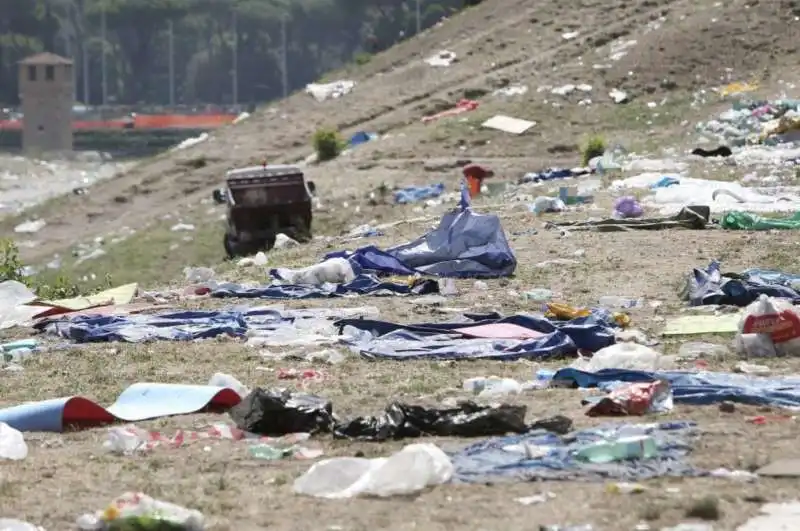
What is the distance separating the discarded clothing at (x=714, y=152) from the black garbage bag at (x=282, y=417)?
13.9 metres

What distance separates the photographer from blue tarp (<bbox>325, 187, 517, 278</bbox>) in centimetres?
1197

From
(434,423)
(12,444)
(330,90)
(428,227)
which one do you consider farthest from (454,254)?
(330,90)

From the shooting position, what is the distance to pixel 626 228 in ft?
46.6

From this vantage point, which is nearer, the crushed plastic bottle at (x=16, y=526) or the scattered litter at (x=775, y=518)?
the scattered litter at (x=775, y=518)

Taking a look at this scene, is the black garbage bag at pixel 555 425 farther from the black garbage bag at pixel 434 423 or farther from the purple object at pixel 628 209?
the purple object at pixel 628 209

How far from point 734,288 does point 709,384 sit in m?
2.85

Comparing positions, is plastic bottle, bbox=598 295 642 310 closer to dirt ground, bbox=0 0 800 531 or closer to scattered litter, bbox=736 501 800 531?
dirt ground, bbox=0 0 800 531

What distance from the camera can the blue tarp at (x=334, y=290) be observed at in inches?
441

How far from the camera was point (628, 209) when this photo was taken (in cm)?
1514

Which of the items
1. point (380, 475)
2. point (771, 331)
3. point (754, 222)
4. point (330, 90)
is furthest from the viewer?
point (330, 90)

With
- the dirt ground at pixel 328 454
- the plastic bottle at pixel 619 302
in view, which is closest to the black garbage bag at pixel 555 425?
the dirt ground at pixel 328 454

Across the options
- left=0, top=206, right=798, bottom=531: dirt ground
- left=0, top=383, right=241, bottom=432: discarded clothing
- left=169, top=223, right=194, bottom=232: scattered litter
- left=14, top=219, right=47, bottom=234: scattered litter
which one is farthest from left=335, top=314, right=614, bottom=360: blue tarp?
left=14, top=219, right=47, bottom=234: scattered litter

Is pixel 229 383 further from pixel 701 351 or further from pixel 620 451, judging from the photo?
pixel 701 351

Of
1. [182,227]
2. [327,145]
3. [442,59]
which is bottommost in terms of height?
[182,227]
